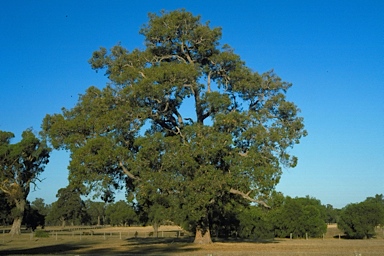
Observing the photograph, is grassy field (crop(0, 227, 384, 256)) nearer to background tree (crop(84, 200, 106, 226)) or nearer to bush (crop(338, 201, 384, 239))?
bush (crop(338, 201, 384, 239))

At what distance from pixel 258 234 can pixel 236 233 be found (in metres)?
3.55

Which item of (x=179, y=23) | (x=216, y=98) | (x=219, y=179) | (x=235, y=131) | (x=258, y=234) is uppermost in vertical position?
(x=179, y=23)

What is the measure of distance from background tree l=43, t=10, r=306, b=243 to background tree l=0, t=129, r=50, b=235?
41523mm

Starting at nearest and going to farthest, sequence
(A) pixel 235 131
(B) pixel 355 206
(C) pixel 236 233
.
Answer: (A) pixel 235 131
(C) pixel 236 233
(B) pixel 355 206

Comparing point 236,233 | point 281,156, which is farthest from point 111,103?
point 236,233

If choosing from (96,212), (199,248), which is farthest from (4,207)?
(96,212)

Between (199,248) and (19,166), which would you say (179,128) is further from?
(19,166)

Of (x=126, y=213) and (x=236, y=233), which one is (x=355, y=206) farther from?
(x=126, y=213)

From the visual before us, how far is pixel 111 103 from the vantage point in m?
37.1

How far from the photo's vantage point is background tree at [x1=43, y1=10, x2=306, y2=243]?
33.9m

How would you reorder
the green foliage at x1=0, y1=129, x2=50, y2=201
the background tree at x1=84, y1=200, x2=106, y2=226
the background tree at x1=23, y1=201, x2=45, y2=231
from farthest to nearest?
the background tree at x1=84, y1=200, x2=106, y2=226
the background tree at x1=23, y1=201, x2=45, y2=231
the green foliage at x1=0, y1=129, x2=50, y2=201

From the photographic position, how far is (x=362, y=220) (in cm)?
7075

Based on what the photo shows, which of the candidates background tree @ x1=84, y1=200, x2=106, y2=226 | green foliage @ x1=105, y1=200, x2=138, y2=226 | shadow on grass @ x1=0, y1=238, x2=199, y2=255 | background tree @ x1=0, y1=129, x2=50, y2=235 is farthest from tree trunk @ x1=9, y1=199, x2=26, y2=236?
background tree @ x1=84, y1=200, x2=106, y2=226

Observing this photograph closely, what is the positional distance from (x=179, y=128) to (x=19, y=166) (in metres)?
50.5
